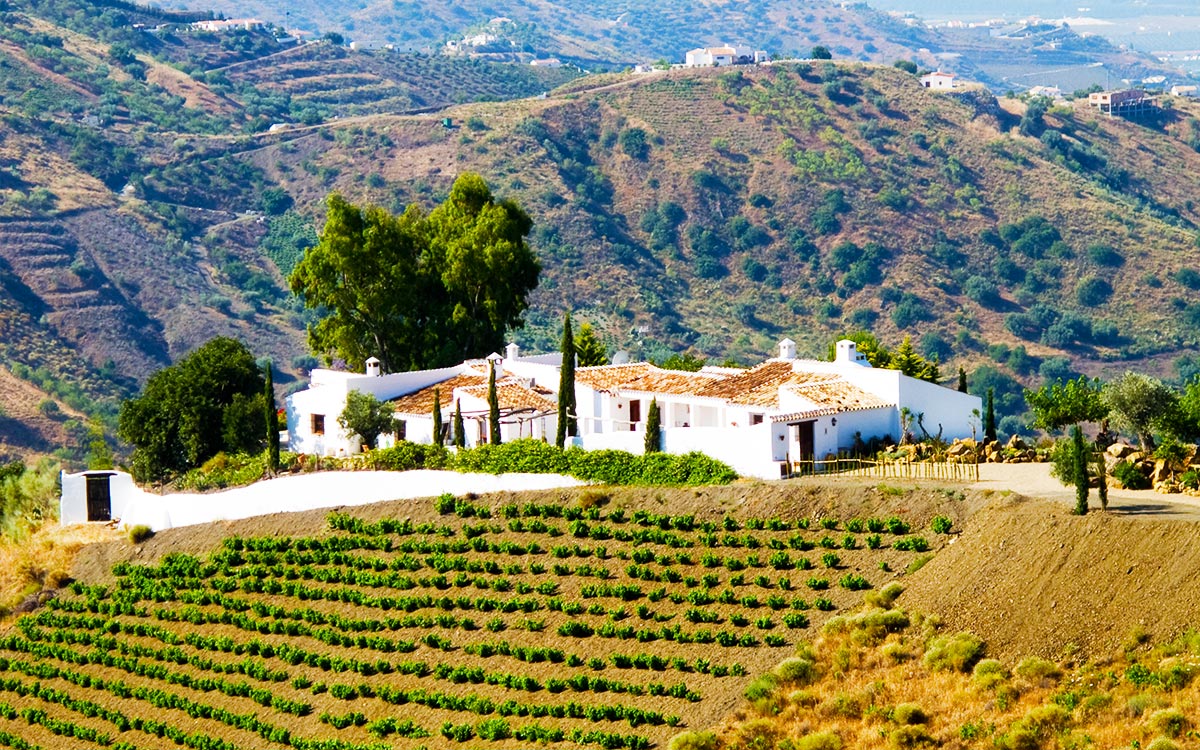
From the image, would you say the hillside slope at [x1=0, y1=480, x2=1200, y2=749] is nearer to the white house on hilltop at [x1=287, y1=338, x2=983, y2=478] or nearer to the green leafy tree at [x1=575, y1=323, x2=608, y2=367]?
the white house on hilltop at [x1=287, y1=338, x2=983, y2=478]

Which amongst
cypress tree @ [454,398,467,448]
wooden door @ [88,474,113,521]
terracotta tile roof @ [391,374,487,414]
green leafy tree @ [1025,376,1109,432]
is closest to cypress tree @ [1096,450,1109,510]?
green leafy tree @ [1025,376,1109,432]

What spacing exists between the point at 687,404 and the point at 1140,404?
13.2 m

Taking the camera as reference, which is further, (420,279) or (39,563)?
(420,279)

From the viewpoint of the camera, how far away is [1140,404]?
47531 mm

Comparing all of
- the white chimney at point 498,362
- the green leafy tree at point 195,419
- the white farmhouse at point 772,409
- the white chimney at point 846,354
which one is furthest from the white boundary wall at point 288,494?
the white chimney at point 498,362

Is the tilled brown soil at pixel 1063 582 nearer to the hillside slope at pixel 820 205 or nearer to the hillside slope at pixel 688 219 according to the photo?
the hillside slope at pixel 688 219

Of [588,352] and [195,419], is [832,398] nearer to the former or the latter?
[588,352]

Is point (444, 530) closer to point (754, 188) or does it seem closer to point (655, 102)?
point (754, 188)

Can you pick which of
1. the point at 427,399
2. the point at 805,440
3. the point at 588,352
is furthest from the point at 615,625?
the point at 588,352

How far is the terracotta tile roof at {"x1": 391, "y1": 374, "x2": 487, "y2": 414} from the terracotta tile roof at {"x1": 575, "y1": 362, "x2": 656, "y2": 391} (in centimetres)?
324

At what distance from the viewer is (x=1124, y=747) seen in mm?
33062

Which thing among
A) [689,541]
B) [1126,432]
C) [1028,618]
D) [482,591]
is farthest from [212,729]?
[1126,432]

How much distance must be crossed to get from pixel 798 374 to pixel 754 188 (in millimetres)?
120146

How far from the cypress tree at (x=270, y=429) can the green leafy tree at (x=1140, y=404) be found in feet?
77.6
